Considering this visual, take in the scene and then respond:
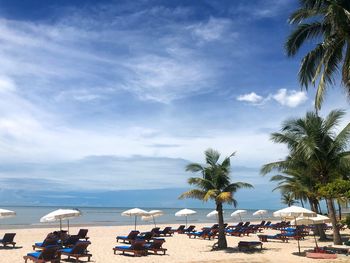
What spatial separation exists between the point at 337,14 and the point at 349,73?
1.70 meters

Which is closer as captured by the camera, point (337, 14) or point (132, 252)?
point (337, 14)

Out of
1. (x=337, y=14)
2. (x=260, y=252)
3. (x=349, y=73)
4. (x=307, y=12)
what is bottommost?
(x=260, y=252)

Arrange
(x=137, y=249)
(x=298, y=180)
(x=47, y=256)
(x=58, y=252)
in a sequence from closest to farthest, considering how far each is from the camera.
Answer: (x=47, y=256) → (x=58, y=252) → (x=137, y=249) → (x=298, y=180)

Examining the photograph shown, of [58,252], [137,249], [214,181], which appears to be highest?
[214,181]

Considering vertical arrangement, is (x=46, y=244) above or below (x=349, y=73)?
below

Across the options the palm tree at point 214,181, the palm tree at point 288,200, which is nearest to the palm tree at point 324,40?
the palm tree at point 214,181

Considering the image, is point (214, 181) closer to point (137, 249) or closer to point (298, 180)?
point (137, 249)

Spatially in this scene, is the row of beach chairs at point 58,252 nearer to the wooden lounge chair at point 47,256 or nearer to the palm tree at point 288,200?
the wooden lounge chair at point 47,256

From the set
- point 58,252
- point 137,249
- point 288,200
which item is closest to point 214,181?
point 137,249

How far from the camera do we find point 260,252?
17.2 metres

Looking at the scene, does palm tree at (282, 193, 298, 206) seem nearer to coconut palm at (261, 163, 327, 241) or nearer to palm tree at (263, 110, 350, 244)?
coconut palm at (261, 163, 327, 241)

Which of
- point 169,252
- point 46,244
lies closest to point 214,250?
point 169,252

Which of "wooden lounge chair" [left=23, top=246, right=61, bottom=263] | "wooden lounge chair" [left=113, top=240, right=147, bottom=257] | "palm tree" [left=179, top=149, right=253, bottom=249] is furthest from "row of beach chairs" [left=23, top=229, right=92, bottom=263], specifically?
"palm tree" [left=179, top=149, right=253, bottom=249]

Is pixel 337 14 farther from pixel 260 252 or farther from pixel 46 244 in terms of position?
pixel 46 244
